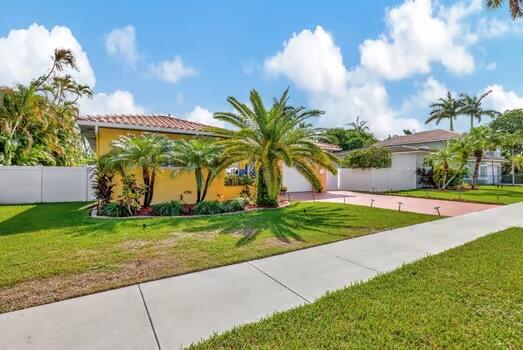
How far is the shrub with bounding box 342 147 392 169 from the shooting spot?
2288 centimetres

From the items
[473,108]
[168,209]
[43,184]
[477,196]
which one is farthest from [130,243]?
[473,108]

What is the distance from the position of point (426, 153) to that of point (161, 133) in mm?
25017

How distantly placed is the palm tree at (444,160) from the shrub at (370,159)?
4.25 metres

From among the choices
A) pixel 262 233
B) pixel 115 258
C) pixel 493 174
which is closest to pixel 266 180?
pixel 262 233

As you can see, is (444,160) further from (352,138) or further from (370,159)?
(352,138)

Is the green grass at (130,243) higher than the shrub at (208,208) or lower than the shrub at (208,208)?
lower

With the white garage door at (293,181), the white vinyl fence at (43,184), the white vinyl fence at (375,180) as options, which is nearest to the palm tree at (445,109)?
the white vinyl fence at (375,180)

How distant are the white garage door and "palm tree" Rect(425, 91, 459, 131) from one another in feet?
122

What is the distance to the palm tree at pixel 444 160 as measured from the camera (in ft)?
78.2

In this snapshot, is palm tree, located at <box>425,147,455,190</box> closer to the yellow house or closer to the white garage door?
the white garage door

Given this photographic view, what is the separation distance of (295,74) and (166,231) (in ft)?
45.8

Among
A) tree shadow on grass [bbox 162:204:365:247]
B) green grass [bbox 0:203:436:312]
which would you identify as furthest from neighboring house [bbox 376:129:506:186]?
tree shadow on grass [bbox 162:204:365:247]

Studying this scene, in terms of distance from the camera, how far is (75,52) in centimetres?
1822

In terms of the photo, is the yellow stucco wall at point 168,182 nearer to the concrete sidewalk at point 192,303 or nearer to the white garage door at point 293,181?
the white garage door at point 293,181
